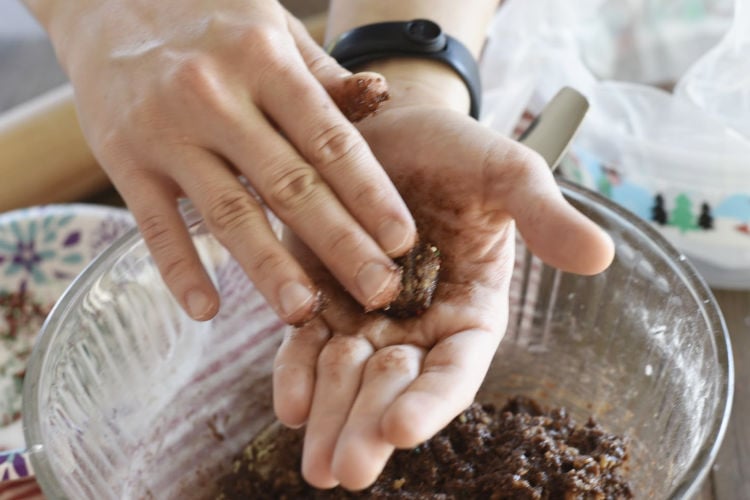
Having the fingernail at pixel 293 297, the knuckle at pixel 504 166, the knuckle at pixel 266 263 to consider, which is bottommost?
the fingernail at pixel 293 297

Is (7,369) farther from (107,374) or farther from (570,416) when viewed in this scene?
(570,416)

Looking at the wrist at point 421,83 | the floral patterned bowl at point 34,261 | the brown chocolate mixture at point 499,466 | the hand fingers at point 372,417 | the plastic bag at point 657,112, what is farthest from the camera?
the floral patterned bowl at point 34,261

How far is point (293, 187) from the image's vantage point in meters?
0.64

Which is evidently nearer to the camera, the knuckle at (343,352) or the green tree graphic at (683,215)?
the knuckle at (343,352)

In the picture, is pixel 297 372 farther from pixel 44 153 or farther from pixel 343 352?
pixel 44 153

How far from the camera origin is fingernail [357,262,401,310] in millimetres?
596

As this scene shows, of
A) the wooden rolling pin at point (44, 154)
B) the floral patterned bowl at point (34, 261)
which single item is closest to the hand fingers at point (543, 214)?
the floral patterned bowl at point (34, 261)

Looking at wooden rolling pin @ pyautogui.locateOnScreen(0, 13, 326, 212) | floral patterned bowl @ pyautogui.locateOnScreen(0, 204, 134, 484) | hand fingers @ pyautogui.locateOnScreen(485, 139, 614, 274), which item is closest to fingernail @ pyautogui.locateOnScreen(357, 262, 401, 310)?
hand fingers @ pyautogui.locateOnScreen(485, 139, 614, 274)

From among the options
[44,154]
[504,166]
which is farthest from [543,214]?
[44,154]

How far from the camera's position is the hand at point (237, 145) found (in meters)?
0.62

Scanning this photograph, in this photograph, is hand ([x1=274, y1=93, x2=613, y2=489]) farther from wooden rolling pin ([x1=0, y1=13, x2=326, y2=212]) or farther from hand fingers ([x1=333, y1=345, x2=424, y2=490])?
wooden rolling pin ([x1=0, y1=13, x2=326, y2=212])

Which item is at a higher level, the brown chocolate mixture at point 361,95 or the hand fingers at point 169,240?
the brown chocolate mixture at point 361,95

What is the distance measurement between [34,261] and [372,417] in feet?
3.00

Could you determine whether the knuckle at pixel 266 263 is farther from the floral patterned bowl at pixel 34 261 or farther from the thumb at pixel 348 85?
the floral patterned bowl at pixel 34 261
